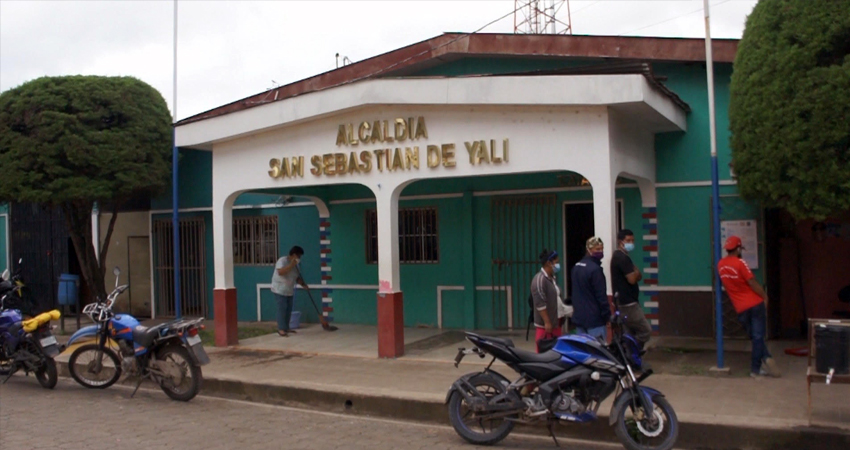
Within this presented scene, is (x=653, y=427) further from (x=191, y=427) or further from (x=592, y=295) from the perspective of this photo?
(x=191, y=427)

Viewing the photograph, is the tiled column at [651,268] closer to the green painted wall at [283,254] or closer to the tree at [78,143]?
the green painted wall at [283,254]

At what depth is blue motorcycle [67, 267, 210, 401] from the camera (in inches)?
343

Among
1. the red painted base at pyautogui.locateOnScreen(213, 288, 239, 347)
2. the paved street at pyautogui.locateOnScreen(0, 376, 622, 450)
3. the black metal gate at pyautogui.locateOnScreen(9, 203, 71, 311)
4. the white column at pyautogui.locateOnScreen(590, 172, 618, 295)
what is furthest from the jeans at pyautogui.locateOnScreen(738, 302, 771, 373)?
the black metal gate at pyautogui.locateOnScreen(9, 203, 71, 311)

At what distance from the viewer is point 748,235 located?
Result: 1079 centimetres

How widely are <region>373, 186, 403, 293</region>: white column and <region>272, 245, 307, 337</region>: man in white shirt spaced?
274 cm

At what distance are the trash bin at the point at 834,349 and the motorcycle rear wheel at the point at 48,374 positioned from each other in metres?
8.43

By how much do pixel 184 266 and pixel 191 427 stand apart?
8.46 meters

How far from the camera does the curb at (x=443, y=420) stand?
6391mm

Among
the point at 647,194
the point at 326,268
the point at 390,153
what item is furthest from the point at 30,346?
the point at 647,194

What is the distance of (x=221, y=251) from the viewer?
12.0 m

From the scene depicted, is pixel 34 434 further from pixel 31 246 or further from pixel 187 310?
pixel 31 246

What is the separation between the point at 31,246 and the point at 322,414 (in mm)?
11902

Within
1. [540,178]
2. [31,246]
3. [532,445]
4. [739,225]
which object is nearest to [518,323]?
[540,178]

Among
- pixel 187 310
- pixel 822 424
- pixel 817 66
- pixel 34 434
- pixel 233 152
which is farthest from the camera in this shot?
pixel 187 310
